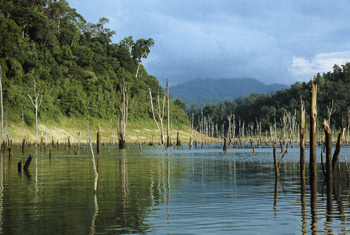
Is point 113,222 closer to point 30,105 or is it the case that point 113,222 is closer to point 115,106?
point 30,105

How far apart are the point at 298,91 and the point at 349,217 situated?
4967 inches

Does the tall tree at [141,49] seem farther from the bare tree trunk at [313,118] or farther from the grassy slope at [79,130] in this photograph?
the bare tree trunk at [313,118]

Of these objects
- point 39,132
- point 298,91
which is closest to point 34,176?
point 39,132

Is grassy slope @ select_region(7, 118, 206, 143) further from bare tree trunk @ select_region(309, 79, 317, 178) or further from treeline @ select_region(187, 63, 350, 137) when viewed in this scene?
bare tree trunk @ select_region(309, 79, 317, 178)

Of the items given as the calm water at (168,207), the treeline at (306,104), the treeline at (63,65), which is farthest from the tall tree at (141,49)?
the calm water at (168,207)

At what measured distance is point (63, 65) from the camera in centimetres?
11331

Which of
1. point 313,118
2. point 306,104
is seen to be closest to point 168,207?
point 313,118

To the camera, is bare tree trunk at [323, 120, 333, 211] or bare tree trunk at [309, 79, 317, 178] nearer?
bare tree trunk at [323, 120, 333, 211]

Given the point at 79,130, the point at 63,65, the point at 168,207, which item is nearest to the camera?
the point at 168,207

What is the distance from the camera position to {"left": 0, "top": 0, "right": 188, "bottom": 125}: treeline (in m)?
88.2

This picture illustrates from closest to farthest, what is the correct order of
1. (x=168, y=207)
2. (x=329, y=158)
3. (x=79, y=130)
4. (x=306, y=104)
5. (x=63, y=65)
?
(x=168, y=207) < (x=329, y=158) < (x=79, y=130) < (x=63, y=65) < (x=306, y=104)

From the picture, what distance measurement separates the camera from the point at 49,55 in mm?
109938

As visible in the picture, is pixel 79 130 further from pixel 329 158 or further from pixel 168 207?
pixel 168 207

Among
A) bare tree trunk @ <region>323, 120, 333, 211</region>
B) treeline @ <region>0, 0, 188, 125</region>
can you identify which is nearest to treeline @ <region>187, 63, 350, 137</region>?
treeline @ <region>0, 0, 188, 125</region>
